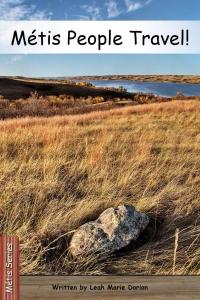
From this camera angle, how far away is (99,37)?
11.2ft

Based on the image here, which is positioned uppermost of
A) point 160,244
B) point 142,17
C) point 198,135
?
point 142,17

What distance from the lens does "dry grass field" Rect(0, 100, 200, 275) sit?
3301 millimetres

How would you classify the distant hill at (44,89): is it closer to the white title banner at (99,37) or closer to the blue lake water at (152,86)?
the blue lake water at (152,86)

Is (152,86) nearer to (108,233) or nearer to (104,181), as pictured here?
(104,181)

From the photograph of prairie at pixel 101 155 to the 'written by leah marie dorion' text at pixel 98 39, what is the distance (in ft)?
0.22

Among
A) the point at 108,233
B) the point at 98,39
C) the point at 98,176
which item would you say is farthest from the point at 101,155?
the point at 98,39

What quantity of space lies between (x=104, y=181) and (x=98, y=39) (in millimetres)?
704

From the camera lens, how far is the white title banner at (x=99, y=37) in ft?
11.2

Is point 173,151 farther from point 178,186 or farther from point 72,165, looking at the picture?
point 72,165

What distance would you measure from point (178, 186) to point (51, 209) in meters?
0.64

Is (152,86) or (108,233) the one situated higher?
(152,86)

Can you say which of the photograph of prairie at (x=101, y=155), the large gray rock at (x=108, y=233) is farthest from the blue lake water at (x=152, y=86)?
the large gray rock at (x=108, y=233)

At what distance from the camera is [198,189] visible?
3445 mm

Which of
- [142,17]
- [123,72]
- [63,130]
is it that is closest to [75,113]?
[63,130]
